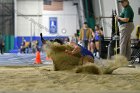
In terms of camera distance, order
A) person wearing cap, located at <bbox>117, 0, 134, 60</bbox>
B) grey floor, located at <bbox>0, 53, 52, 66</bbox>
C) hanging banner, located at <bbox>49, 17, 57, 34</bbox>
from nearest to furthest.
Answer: person wearing cap, located at <bbox>117, 0, 134, 60</bbox> < grey floor, located at <bbox>0, 53, 52, 66</bbox> < hanging banner, located at <bbox>49, 17, 57, 34</bbox>

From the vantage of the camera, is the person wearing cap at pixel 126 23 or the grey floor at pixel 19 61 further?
the grey floor at pixel 19 61

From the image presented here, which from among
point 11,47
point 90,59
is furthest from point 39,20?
point 90,59

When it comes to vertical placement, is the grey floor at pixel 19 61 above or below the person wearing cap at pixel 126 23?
below

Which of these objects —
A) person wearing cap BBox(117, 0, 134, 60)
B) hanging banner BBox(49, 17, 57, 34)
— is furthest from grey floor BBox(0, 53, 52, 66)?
hanging banner BBox(49, 17, 57, 34)

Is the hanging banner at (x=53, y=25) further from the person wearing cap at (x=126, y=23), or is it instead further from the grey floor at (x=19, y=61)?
the person wearing cap at (x=126, y=23)

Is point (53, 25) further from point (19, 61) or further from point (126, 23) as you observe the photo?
point (126, 23)

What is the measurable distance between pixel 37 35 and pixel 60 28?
8.01 feet

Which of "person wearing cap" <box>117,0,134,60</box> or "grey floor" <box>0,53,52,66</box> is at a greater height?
"person wearing cap" <box>117,0,134,60</box>

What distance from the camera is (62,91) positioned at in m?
4.10

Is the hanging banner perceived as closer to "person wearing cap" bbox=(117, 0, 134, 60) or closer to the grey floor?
the grey floor

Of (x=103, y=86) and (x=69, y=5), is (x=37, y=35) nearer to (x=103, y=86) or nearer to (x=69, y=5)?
(x=69, y=5)

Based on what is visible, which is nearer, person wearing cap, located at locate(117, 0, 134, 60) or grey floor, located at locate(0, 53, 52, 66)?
person wearing cap, located at locate(117, 0, 134, 60)

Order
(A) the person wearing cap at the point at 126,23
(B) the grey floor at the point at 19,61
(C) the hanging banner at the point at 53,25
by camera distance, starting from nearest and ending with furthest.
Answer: (A) the person wearing cap at the point at 126,23
(B) the grey floor at the point at 19,61
(C) the hanging banner at the point at 53,25

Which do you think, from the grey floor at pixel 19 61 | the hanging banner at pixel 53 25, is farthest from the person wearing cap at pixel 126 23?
the hanging banner at pixel 53 25
